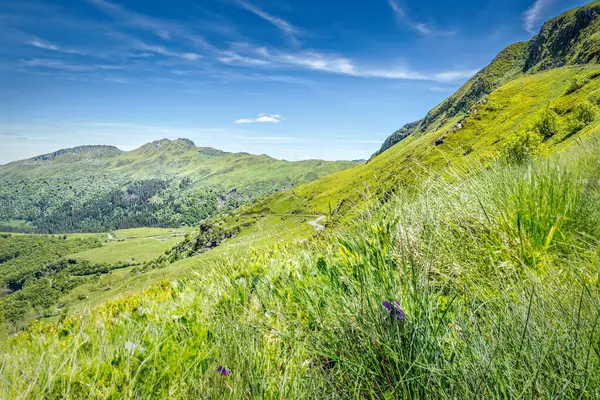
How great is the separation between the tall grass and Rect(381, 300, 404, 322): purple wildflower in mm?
24

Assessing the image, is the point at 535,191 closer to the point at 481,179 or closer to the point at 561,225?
the point at 561,225

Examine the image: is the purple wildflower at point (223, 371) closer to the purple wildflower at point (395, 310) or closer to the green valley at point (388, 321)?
the green valley at point (388, 321)

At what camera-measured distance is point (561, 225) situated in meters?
3.56

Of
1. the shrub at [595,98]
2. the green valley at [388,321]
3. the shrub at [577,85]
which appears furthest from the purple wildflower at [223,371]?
the shrub at [577,85]

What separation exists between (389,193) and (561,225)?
2.59 metres

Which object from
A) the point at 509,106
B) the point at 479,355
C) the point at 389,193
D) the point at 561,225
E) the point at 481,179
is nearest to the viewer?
the point at 479,355

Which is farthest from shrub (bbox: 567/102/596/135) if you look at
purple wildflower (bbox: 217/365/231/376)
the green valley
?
purple wildflower (bbox: 217/365/231/376)

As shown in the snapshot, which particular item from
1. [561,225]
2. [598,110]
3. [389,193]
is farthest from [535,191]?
[598,110]

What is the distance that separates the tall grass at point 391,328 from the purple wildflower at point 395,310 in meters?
0.02

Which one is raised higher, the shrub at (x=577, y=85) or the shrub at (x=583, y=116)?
the shrub at (x=577, y=85)

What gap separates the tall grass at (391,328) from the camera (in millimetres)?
1551

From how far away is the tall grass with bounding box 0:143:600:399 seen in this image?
1.55 m

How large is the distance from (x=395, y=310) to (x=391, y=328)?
0.11 meters

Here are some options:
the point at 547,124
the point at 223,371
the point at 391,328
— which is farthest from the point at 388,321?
the point at 547,124
